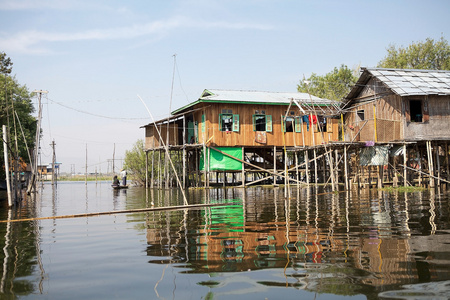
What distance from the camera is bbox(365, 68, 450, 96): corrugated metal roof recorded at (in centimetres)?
2434

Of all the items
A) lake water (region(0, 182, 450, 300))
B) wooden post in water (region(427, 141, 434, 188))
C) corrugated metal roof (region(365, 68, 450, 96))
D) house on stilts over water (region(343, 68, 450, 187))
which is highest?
corrugated metal roof (region(365, 68, 450, 96))

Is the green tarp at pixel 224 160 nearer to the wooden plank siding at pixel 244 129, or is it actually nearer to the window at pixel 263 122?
the wooden plank siding at pixel 244 129

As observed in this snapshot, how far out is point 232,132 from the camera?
30859mm

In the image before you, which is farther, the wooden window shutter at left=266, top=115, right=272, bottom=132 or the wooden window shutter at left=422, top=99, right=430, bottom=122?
the wooden window shutter at left=266, top=115, right=272, bottom=132

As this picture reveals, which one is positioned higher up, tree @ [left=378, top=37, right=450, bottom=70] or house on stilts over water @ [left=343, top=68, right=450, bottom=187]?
tree @ [left=378, top=37, right=450, bottom=70]

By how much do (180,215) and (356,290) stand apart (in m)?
8.65

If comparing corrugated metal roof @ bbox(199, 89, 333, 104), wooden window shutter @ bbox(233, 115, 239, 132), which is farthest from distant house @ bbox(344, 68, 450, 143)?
wooden window shutter @ bbox(233, 115, 239, 132)

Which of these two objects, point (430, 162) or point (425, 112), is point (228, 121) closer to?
point (425, 112)

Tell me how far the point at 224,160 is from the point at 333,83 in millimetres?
16608

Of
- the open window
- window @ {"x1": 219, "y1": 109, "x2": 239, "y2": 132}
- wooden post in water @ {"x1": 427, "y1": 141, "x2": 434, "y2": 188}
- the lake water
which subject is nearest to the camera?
the lake water

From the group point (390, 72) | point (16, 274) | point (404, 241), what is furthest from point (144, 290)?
point (390, 72)

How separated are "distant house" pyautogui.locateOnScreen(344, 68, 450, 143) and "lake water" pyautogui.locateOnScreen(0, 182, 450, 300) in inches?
568

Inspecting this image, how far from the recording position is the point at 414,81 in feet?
84.4

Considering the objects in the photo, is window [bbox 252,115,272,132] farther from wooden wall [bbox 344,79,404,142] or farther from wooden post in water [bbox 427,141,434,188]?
wooden post in water [bbox 427,141,434,188]
